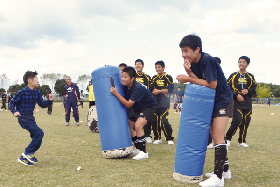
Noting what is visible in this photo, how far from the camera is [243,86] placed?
613 cm

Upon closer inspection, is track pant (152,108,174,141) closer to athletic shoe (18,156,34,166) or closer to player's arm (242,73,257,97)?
player's arm (242,73,257,97)

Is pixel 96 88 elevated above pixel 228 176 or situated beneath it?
elevated above

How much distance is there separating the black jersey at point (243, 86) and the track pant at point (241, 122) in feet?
0.51

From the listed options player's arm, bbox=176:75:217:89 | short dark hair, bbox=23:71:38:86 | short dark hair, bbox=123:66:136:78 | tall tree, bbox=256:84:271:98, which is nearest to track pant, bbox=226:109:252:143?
short dark hair, bbox=123:66:136:78

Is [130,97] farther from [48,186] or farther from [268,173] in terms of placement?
[268,173]

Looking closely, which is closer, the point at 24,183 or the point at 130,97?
the point at 24,183

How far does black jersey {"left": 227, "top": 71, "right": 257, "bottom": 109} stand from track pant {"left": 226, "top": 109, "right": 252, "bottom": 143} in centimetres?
16

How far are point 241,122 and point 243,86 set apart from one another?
38.0 inches

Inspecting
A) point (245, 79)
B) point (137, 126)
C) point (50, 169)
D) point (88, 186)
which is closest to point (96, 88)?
point (137, 126)

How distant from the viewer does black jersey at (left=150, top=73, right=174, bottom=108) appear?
643cm

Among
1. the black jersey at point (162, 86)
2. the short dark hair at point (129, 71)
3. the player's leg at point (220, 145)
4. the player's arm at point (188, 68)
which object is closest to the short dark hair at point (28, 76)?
the short dark hair at point (129, 71)

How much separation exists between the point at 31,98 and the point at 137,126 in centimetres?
218

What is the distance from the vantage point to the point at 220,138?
10.8 feet

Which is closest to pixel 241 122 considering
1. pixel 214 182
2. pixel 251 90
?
pixel 251 90
